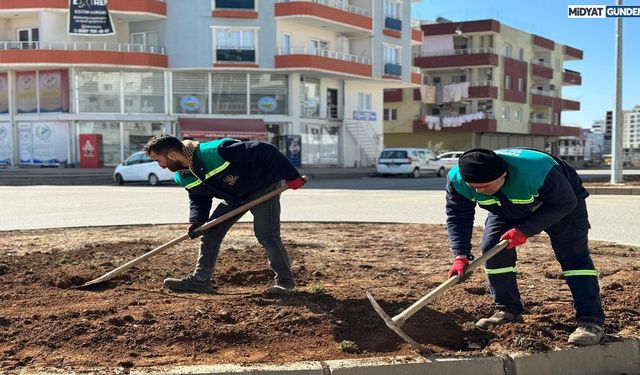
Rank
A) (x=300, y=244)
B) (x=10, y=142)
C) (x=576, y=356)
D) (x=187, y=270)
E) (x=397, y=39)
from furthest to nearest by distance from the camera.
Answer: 1. (x=397, y=39)
2. (x=10, y=142)
3. (x=300, y=244)
4. (x=187, y=270)
5. (x=576, y=356)

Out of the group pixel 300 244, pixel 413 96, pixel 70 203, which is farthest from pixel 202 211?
pixel 413 96

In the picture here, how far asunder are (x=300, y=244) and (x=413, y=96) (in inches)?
1847

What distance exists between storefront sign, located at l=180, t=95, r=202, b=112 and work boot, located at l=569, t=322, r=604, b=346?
3215 centimetres

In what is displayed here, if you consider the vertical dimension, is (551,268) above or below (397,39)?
below

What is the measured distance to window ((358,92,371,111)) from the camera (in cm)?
4112

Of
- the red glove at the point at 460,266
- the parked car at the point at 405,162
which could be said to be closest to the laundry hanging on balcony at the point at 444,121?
the parked car at the point at 405,162

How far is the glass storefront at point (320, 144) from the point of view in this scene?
1458 inches

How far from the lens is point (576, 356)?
376 cm

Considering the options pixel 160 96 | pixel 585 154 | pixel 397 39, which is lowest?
pixel 585 154

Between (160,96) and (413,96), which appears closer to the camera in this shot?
(160,96)

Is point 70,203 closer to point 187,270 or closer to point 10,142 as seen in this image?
point 187,270

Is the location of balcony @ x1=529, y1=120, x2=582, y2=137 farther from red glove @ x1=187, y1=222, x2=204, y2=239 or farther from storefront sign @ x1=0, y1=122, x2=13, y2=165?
red glove @ x1=187, y1=222, x2=204, y2=239

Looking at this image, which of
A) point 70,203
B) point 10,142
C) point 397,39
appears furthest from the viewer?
point 397,39

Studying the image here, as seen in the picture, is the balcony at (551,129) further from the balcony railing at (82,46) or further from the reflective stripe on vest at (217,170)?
the reflective stripe on vest at (217,170)
